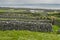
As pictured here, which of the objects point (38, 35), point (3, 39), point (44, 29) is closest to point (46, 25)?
point (44, 29)

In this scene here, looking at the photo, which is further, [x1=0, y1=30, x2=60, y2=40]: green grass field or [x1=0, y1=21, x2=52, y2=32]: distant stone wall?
[x1=0, y1=21, x2=52, y2=32]: distant stone wall

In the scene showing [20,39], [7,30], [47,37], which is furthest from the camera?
[7,30]

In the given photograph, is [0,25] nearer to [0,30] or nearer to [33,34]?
[0,30]

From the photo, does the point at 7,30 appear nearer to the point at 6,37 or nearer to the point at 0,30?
the point at 0,30

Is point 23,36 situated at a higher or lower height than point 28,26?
higher

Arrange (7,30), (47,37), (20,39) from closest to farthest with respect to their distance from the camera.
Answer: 1. (20,39)
2. (47,37)
3. (7,30)

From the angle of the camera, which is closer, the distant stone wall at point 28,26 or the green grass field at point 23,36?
the green grass field at point 23,36

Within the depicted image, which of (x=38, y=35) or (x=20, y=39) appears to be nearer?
(x=20, y=39)

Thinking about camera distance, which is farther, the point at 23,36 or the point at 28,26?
the point at 28,26

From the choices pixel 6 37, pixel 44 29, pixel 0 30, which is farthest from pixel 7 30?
pixel 44 29
